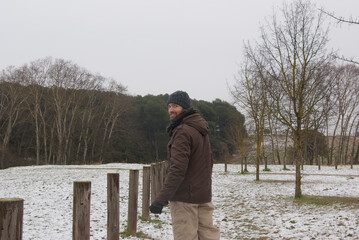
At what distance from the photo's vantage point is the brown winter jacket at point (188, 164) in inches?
138

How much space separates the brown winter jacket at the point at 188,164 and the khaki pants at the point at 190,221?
0.09 m

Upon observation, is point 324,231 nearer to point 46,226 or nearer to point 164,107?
point 46,226

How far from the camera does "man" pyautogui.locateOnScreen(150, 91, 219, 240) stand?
11.5 feet

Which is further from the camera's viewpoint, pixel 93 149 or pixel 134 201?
pixel 93 149

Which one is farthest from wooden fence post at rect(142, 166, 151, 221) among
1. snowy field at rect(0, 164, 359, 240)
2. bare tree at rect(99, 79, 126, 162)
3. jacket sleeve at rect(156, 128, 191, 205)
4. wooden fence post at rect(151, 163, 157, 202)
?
bare tree at rect(99, 79, 126, 162)

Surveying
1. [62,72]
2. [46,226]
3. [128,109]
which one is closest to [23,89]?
[62,72]

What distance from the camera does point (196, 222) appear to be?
3.66 metres

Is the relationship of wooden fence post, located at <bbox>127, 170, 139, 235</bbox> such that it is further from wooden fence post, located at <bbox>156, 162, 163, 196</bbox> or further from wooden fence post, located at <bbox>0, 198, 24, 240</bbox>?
wooden fence post, located at <bbox>0, 198, 24, 240</bbox>

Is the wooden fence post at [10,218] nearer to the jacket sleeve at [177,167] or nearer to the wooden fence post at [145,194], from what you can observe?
the jacket sleeve at [177,167]

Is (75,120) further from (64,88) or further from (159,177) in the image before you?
→ (159,177)

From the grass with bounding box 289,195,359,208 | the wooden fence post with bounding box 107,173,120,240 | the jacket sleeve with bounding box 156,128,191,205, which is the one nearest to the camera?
the jacket sleeve with bounding box 156,128,191,205

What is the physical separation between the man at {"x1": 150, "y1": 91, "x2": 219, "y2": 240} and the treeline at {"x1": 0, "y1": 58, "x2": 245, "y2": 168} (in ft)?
87.1

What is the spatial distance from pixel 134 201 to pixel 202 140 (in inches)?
132

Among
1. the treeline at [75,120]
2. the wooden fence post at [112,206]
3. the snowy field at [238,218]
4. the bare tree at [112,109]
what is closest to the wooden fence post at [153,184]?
the snowy field at [238,218]
